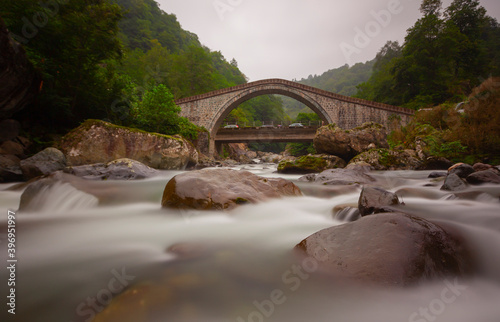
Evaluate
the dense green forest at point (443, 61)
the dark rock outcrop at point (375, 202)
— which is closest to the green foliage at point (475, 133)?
the dark rock outcrop at point (375, 202)

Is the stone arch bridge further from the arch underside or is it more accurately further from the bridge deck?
the bridge deck

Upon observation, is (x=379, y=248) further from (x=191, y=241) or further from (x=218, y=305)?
(x=191, y=241)

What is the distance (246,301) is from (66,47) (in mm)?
11876

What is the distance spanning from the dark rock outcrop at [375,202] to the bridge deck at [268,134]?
23.4 m

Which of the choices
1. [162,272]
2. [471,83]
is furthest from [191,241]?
[471,83]

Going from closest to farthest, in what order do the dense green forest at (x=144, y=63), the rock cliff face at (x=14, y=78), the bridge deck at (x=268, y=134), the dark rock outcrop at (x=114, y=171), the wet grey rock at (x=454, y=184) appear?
the wet grey rock at (x=454, y=184) < the rock cliff face at (x=14, y=78) < the dark rock outcrop at (x=114, y=171) < the dense green forest at (x=144, y=63) < the bridge deck at (x=268, y=134)

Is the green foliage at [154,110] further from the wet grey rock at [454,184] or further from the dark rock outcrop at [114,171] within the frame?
the wet grey rock at [454,184]

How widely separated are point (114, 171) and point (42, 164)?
2.02 meters

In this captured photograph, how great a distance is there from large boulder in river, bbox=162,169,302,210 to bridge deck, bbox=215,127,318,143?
898 inches

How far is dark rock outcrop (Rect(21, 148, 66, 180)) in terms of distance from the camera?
625 centimetres

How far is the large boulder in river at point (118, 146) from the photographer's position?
8.16m

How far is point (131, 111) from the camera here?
13.2m

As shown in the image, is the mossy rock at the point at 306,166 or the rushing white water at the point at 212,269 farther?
the mossy rock at the point at 306,166

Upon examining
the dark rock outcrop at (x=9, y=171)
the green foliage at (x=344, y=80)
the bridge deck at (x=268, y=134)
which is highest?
the green foliage at (x=344, y=80)
